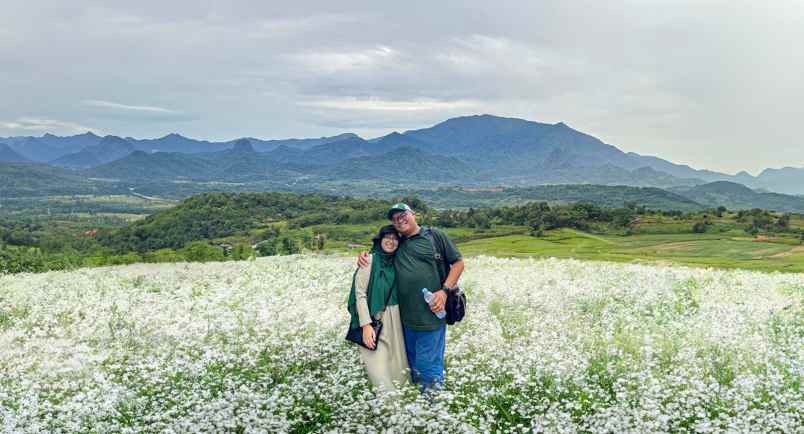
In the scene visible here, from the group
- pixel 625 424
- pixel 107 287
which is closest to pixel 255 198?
pixel 107 287

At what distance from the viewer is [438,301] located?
8.55 m

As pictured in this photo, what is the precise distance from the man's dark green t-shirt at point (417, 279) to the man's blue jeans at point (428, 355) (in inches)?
6.9

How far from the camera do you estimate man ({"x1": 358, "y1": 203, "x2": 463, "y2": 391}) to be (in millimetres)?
8680

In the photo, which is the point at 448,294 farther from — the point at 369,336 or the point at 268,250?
the point at 268,250

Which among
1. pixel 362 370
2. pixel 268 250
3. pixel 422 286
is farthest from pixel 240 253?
pixel 422 286

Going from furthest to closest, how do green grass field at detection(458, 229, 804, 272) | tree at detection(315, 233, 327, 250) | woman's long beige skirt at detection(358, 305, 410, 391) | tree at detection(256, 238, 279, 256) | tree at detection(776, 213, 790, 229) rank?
1. tree at detection(315, 233, 327, 250)
2. tree at detection(776, 213, 790, 229)
3. green grass field at detection(458, 229, 804, 272)
4. tree at detection(256, 238, 279, 256)
5. woman's long beige skirt at detection(358, 305, 410, 391)

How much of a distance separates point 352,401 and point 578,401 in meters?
3.17

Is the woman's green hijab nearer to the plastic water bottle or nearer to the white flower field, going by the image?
the plastic water bottle

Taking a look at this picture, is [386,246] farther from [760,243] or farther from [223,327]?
[760,243]

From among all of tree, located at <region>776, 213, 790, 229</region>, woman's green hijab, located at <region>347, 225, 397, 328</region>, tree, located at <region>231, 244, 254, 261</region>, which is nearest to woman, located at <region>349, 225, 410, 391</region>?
woman's green hijab, located at <region>347, 225, 397, 328</region>

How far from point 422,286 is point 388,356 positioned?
1172mm

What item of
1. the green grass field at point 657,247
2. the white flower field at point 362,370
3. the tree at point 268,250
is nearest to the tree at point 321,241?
the green grass field at point 657,247

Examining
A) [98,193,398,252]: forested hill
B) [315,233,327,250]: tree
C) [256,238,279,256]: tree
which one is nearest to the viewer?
[256,238,279,256]: tree

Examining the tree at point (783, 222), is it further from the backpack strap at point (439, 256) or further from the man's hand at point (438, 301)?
the man's hand at point (438, 301)
